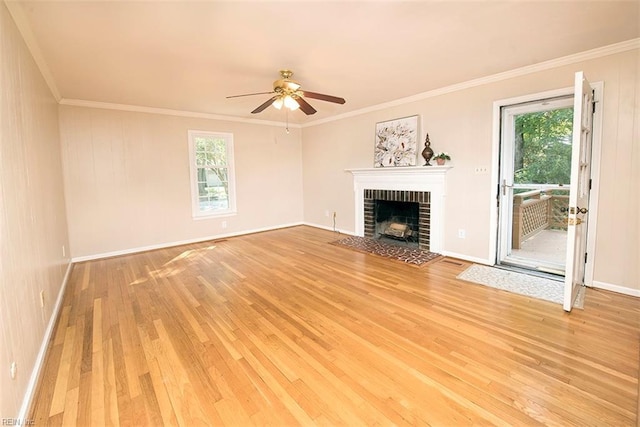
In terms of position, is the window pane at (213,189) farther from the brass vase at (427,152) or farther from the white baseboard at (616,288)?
the white baseboard at (616,288)

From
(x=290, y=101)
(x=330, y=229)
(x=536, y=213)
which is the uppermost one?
(x=290, y=101)

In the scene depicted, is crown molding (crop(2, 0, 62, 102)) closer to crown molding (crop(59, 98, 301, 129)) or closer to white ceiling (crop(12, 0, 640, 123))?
white ceiling (crop(12, 0, 640, 123))

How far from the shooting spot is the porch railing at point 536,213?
3787 mm

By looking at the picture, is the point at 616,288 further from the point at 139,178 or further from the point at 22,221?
the point at 139,178

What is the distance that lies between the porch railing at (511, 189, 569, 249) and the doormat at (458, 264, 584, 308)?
91 cm

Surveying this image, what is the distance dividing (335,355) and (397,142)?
3.67 meters

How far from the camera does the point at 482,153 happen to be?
12.4 ft

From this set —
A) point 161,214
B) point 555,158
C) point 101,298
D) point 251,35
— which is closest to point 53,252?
point 101,298

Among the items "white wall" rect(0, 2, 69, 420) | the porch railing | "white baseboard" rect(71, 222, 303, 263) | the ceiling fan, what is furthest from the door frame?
"white baseboard" rect(71, 222, 303, 263)

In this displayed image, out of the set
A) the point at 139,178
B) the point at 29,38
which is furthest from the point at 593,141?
the point at 139,178

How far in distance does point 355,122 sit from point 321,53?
2.77m

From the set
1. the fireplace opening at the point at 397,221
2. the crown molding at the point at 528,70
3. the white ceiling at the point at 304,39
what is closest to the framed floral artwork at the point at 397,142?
the crown molding at the point at 528,70

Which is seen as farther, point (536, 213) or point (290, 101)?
point (536, 213)

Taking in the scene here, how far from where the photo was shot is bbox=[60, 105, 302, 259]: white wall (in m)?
4.32
